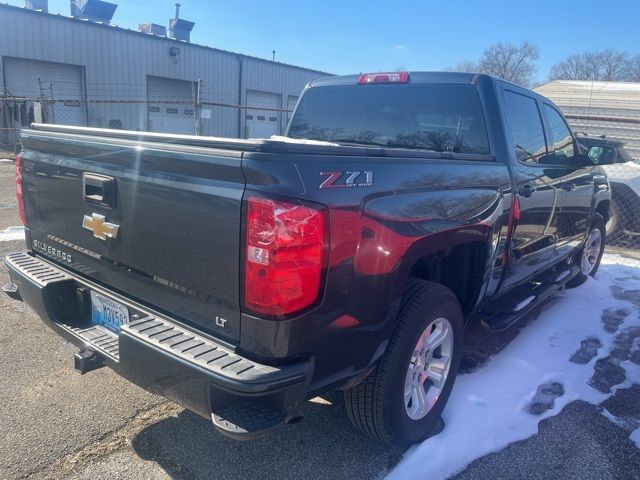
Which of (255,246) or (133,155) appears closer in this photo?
(255,246)

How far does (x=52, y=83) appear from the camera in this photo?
19.8m

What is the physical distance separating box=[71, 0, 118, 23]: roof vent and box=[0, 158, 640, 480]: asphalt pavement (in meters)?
23.5

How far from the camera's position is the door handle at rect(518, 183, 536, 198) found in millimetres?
3496

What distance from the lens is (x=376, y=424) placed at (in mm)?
2529

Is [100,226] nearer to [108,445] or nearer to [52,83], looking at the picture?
[108,445]

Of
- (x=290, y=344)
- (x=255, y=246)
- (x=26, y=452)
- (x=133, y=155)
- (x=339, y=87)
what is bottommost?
(x=26, y=452)

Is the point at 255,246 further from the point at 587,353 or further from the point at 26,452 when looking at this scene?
the point at 587,353

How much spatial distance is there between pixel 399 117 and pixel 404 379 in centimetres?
204

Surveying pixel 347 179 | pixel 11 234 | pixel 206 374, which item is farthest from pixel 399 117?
pixel 11 234

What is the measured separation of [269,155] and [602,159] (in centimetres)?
408

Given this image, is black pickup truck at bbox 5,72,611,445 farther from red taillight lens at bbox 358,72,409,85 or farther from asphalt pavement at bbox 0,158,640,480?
asphalt pavement at bbox 0,158,640,480

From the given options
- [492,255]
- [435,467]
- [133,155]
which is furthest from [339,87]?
[435,467]

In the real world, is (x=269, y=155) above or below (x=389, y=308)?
above

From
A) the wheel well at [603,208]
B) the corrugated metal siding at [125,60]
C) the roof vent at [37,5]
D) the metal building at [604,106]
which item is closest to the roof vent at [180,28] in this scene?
the corrugated metal siding at [125,60]
